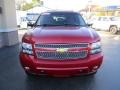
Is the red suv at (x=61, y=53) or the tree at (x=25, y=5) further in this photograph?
the tree at (x=25, y=5)

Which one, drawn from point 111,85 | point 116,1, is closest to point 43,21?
point 111,85

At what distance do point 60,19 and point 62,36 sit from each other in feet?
5.90

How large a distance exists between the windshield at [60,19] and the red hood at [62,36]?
100 cm

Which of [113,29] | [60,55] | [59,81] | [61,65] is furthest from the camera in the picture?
[113,29]

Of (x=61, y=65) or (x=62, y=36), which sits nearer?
(x=61, y=65)

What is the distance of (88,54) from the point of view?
625 cm

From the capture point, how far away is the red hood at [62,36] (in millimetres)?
6157

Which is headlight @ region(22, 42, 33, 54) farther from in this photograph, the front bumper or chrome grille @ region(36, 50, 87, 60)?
chrome grille @ region(36, 50, 87, 60)

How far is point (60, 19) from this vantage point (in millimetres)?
7988

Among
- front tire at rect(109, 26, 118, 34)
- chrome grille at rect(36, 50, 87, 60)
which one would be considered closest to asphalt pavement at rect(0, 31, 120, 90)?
chrome grille at rect(36, 50, 87, 60)

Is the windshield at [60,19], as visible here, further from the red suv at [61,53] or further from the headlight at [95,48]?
the headlight at [95,48]

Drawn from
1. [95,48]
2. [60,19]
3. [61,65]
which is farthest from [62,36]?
[60,19]

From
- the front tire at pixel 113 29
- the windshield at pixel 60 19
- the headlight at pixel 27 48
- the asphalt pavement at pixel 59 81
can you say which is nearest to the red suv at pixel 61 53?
the headlight at pixel 27 48

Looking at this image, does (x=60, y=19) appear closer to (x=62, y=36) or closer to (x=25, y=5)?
(x=62, y=36)
